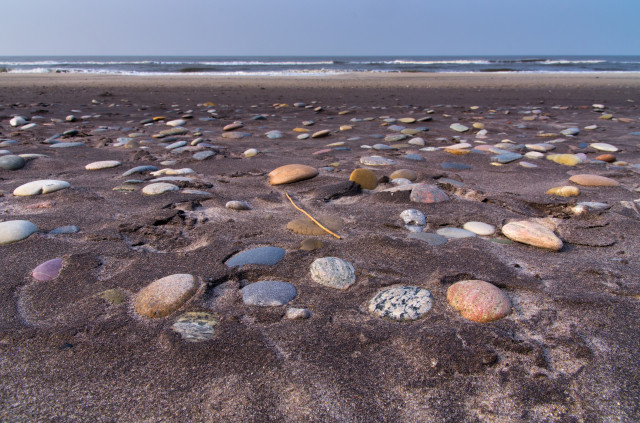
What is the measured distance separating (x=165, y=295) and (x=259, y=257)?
340mm

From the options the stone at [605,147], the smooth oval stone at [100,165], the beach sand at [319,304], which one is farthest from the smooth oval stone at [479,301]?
the stone at [605,147]

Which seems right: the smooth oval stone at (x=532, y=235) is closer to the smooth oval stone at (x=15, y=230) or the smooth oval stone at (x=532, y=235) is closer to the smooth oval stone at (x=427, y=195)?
the smooth oval stone at (x=427, y=195)

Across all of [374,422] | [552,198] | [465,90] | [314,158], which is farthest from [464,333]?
[465,90]

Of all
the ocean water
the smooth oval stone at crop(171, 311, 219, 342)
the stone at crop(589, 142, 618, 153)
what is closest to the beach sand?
the smooth oval stone at crop(171, 311, 219, 342)

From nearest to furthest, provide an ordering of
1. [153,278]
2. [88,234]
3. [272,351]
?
[272,351] → [153,278] → [88,234]

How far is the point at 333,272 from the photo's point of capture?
127 centimetres

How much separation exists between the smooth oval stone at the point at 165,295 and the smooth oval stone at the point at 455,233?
3.05ft

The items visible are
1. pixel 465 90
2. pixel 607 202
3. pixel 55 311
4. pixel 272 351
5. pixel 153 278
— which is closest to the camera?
pixel 272 351

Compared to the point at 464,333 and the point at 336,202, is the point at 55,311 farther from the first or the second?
the point at 336,202

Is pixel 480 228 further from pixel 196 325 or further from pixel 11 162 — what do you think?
pixel 11 162

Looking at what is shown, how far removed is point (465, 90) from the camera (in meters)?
8.51

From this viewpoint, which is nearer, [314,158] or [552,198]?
[552,198]

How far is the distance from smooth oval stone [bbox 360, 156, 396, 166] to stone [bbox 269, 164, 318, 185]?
487mm

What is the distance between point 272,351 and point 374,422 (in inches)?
11.2
